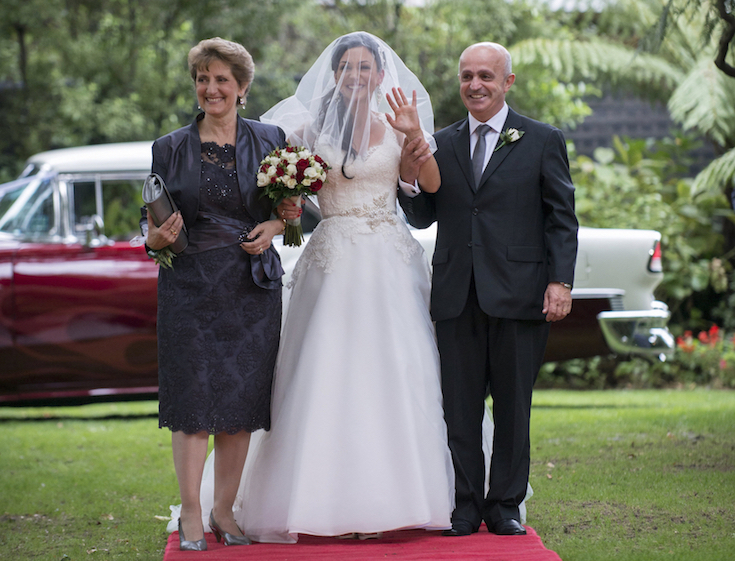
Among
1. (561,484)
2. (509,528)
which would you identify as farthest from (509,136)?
(561,484)

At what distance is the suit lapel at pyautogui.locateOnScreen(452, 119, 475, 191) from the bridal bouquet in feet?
2.05

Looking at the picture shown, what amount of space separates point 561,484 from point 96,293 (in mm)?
3529

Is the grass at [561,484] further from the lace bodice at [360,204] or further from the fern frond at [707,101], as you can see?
the fern frond at [707,101]

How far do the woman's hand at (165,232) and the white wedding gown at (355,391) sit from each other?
0.70 m

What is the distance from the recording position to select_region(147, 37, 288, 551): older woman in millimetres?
3334

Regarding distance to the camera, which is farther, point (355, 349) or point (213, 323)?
point (355, 349)

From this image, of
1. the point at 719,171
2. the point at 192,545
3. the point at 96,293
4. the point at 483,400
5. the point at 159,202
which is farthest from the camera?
the point at 719,171

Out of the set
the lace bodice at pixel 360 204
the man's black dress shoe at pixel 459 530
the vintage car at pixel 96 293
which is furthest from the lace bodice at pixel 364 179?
the vintage car at pixel 96 293

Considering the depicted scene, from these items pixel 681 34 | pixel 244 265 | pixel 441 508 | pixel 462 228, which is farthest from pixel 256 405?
pixel 681 34

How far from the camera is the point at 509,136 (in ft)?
11.5

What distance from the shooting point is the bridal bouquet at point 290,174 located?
10.7 ft

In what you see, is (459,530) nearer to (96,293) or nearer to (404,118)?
(404,118)

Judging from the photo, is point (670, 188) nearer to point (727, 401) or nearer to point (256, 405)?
point (727, 401)

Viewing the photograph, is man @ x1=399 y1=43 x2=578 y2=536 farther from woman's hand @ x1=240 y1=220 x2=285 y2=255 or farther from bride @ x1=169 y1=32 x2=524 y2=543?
woman's hand @ x1=240 y1=220 x2=285 y2=255
